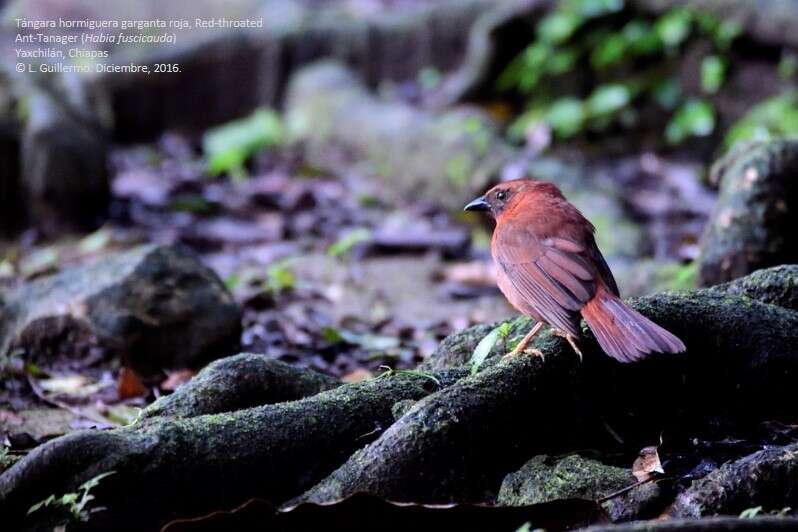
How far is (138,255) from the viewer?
17.9 ft

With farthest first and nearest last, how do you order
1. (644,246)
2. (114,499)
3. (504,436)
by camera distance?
1. (644,246)
2. (504,436)
3. (114,499)

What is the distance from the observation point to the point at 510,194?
475 centimetres

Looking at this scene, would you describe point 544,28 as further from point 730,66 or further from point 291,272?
point 291,272

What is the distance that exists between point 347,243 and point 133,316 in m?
2.57

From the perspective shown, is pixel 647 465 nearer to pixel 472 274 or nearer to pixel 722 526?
pixel 722 526

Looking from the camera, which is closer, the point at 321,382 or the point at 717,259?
the point at 321,382

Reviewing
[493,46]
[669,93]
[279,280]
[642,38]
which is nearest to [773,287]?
[279,280]

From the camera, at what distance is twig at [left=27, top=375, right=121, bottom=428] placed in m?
4.41

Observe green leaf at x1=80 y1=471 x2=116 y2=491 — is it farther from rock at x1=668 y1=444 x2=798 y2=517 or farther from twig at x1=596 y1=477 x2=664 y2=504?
rock at x1=668 y1=444 x2=798 y2=517

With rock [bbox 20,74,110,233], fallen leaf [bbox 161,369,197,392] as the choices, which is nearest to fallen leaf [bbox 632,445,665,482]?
fallen leaf [bbox 161,369,197,392]

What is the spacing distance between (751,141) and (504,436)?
304cm

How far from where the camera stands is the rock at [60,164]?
8.15 meters

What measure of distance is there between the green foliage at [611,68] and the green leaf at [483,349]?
629 centimetres

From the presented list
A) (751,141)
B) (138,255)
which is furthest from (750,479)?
(138,255)
